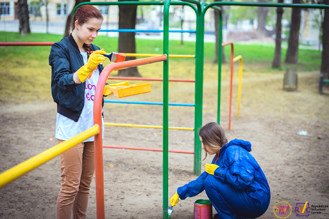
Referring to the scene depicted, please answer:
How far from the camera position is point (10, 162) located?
3.58 meters

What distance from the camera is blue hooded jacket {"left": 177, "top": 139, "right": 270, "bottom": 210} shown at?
2.01m

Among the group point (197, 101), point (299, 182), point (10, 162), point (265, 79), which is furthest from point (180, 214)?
point (265, 79)

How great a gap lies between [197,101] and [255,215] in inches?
52.5

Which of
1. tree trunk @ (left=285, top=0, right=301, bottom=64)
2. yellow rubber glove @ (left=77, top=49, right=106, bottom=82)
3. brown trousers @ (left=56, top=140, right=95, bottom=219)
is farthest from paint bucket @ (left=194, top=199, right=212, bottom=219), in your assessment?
tree trunk @ (left=285, top=0, right=301, bottom=64)

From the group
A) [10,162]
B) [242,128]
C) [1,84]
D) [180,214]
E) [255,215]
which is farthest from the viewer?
[1,84]

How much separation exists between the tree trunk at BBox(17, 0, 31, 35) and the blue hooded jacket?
10.8 m

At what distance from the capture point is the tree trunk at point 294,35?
1242 centimetres

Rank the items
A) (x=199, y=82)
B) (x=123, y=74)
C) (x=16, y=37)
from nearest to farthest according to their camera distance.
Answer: (x=199, y=82) → (x=123, y=74) → (x=16, y=37)

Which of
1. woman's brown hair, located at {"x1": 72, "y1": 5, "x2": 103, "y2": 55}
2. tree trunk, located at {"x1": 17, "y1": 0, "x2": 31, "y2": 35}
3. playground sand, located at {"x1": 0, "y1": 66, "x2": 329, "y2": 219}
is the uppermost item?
tree trunk, located at {"x1": 17, "y1": 0, "x2": 31, "y2": 35}

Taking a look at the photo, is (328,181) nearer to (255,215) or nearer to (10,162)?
(255,215)

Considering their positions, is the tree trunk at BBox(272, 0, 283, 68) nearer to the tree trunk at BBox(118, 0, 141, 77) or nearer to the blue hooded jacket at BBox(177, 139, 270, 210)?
the tree trunk at BBox(118, 0, 141, 77)

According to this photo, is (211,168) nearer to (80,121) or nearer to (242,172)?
(242,172)

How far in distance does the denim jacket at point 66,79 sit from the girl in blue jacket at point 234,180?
87 cm

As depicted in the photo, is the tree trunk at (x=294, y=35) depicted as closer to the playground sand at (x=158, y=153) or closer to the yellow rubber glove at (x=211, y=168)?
the playground sand at (x=158, y=153)
